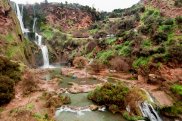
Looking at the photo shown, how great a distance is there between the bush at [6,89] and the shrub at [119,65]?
20481mm

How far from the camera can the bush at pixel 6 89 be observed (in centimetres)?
2533

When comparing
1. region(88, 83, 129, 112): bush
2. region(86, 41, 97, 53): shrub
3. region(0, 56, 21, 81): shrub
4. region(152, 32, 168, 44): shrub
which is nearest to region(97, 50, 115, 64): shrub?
region(86, 41, 97, 53): shrub

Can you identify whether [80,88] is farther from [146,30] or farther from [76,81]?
[146,30]

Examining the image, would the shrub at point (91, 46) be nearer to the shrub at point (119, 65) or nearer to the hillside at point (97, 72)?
the hillside at point (97, 72)

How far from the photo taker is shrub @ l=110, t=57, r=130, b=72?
138ft

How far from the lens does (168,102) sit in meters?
29.0

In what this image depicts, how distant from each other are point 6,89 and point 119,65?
21.9 metres

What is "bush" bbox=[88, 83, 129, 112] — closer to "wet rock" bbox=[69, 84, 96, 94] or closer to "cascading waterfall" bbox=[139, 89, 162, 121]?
"cascading waterfall" bbox=[139, 89, 162, 121]

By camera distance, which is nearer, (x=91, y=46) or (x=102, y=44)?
(x=102, y=44)

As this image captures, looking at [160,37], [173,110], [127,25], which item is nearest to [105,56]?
[160,37]

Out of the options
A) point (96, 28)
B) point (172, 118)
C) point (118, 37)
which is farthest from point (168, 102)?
point (96, 28)

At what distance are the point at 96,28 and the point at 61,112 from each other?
5323 centimetres

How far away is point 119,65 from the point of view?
140ft

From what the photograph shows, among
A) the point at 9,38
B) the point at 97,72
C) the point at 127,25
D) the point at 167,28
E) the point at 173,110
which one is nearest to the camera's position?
the point at 173,110
